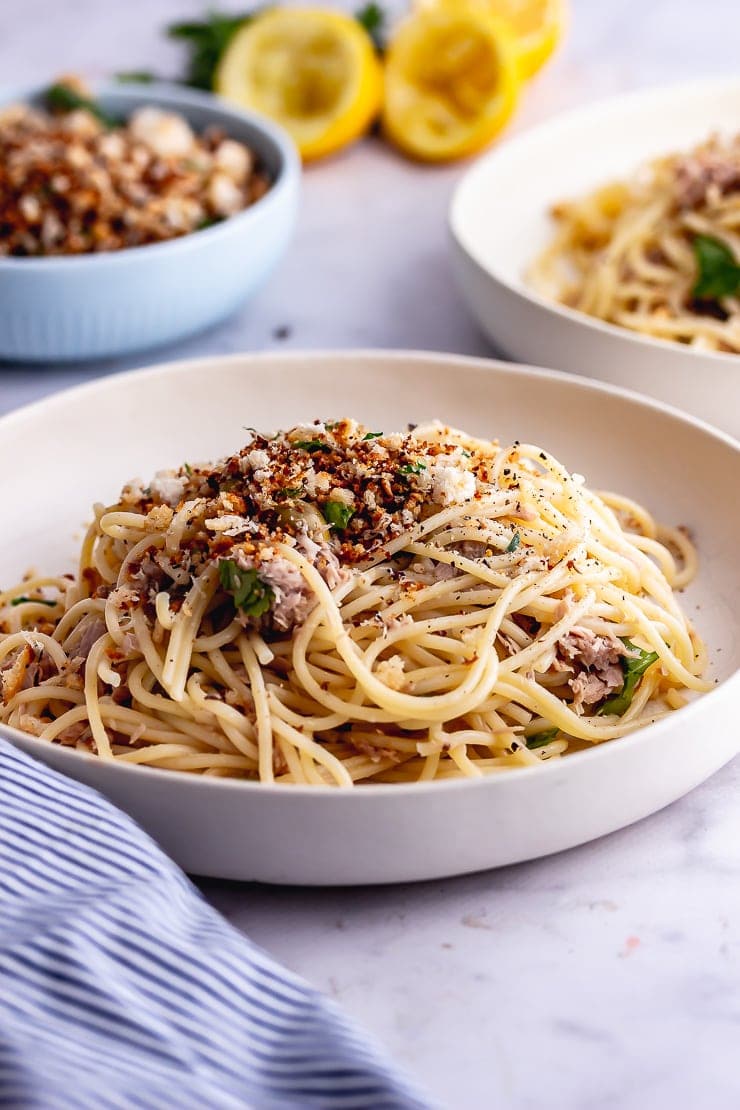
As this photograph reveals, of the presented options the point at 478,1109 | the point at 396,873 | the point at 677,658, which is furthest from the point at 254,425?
the point at 478,1109

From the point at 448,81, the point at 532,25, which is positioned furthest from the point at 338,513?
the point at 532,25

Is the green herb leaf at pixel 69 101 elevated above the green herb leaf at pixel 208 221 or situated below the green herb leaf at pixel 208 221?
above

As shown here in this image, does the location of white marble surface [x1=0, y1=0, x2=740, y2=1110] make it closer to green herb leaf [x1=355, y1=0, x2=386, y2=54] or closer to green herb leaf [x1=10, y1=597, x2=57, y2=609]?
green herb leaf [x1=10, y1=597, x2=57, y2=609]

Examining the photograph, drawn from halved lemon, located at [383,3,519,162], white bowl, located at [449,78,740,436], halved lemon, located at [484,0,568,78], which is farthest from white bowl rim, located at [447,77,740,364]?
halved lemon, located at [484,0,568,78]

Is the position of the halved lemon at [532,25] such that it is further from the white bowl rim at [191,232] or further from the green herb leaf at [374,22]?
the white bowl rim at [191,232]

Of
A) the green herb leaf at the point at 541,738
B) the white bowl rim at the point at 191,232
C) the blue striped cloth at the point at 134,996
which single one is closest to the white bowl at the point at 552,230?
the white bowl rim at the point at 191,232

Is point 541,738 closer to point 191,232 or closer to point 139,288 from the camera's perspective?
point 139,288
